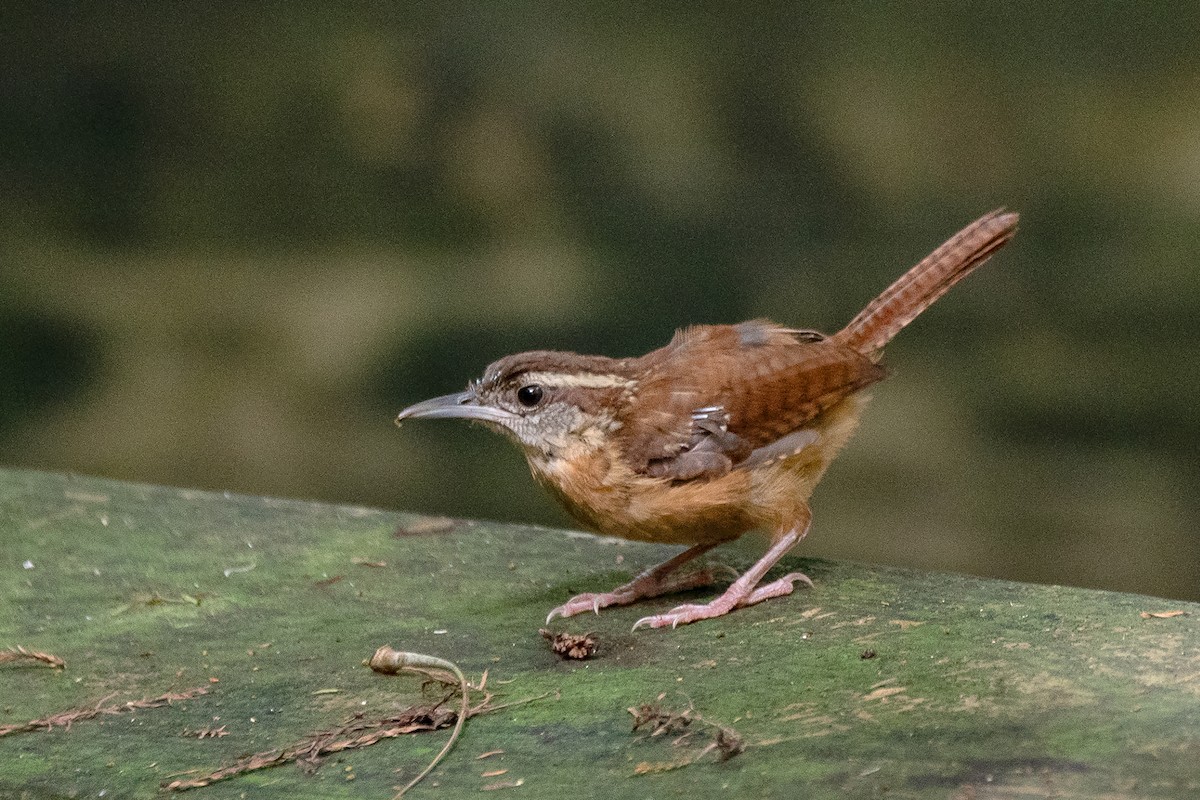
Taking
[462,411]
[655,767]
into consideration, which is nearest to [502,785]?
[655,767]

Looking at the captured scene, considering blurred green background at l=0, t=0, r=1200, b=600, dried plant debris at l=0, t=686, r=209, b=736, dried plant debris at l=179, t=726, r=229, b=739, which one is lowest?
dried plant debris at l=179, t=726, r=229, b=739

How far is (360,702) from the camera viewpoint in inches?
103

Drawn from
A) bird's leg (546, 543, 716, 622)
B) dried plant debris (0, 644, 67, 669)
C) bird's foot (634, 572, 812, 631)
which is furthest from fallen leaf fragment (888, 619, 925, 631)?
dried plant debris (0, 644, 67, 669)

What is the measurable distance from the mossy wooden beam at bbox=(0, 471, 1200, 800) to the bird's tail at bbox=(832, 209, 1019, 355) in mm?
626

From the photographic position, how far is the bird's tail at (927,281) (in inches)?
134

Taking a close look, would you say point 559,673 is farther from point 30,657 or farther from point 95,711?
point 30,657

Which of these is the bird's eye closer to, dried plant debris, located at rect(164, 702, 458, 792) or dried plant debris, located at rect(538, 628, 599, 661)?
dried plant debris, located at rect(538, 628, 599, 661)

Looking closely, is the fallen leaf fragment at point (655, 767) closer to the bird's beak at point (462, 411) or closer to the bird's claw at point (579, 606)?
the bird's claw at point (579, 606)

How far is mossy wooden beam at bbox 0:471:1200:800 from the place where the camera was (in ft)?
7.07

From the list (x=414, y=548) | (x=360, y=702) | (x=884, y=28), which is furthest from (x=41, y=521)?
(x=884, y=28)

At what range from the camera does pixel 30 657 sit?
9.59ft

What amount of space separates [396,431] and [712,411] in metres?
3.21

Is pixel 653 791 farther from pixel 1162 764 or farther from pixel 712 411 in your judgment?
pixel 712 411

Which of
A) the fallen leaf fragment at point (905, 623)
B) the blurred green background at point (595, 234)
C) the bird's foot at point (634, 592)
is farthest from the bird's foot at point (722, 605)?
the blurred green background at point (595, 234)
